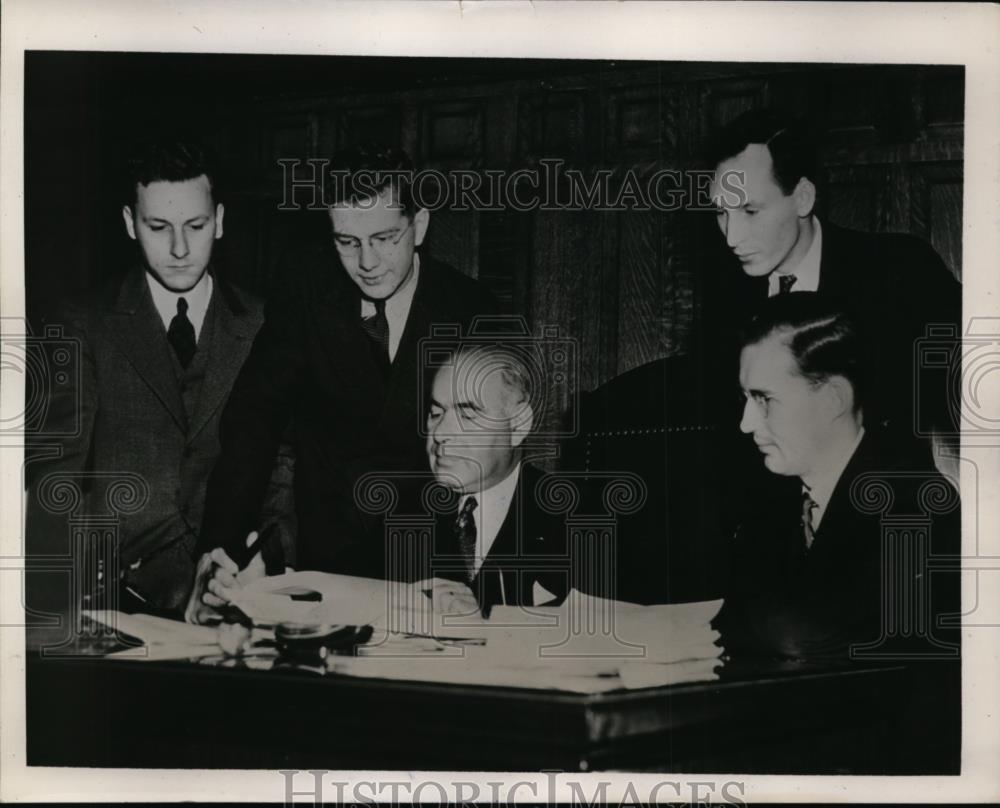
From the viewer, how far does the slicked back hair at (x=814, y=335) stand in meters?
2.94

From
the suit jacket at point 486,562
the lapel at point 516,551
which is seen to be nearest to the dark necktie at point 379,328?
the suit jacket at point 486,562

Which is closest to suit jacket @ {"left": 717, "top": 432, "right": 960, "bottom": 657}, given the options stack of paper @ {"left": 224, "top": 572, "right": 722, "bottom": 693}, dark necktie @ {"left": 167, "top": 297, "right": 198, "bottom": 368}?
stack of paper @ {"left": 224, "top": 572, "right": 722, "bottom": 693}

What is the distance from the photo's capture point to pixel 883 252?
9.64 feet

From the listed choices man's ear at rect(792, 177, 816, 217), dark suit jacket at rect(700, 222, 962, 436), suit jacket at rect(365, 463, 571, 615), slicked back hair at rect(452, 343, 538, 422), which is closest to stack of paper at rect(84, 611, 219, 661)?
suit jacket at rect(365, 463, 571, 615)

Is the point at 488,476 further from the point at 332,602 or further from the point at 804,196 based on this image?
the point at 804,196

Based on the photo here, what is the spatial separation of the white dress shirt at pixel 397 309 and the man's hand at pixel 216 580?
0.65 metres

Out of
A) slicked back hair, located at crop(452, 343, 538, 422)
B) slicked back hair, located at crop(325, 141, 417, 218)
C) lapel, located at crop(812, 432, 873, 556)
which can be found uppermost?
slicked back hair, located at crop(325, 141, 417, 218)

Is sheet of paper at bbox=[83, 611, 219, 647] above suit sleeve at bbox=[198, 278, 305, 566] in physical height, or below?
below

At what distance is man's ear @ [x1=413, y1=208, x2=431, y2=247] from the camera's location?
293 centimetres

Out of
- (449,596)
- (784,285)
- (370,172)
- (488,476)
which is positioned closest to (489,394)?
(488,476)

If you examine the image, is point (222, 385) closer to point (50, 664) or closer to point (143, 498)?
point (143, 498)

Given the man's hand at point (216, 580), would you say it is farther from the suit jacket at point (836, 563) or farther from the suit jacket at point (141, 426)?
the suit jacket at point (836, 563)

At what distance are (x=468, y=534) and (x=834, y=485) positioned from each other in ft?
3.29

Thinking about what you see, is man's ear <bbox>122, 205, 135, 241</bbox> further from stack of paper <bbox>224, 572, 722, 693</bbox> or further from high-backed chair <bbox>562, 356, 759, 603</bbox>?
high-backed chair <bbox>562, 356, 759, 603</bbox>
